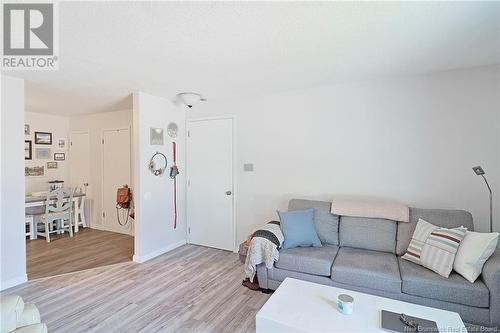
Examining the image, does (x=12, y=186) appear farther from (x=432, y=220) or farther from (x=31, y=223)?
(x=432, y=220)

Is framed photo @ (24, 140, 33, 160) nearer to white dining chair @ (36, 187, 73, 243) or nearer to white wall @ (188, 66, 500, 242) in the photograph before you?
white dining chair @ (36, 187, 73, 243)

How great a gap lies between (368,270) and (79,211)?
5.37m

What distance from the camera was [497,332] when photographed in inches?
75.1

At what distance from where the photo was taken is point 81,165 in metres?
5.46

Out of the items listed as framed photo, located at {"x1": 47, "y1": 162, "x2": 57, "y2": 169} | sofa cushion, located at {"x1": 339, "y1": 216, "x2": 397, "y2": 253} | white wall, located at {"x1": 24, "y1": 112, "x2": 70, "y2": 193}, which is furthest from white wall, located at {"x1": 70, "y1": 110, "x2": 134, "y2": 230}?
sofa cushion, located at {"x1": 339, "y1": 216, "x2": 397, "y2": 253}

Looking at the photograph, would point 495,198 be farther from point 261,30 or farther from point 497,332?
point 261,30

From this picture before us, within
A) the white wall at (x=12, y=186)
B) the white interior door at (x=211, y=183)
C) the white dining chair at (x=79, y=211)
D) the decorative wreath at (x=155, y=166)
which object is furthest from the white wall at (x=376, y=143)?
the white dining chair at (x=79, y=211)

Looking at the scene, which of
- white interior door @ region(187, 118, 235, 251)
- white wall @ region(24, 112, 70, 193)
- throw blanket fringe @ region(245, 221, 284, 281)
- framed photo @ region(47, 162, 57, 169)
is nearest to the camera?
throw blanket fringe @ region(245, 221, 284, 281)

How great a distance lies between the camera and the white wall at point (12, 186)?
2.72 meters

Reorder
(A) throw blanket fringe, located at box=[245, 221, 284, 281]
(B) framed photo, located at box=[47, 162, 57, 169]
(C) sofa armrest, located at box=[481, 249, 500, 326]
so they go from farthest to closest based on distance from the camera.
A: (B) framed photo, located at box=[47, 162, 57, 169]
(A) throw blanket fringe, located at box=[245, 221, 284, 281]
(C) sofa armrest, located at box=[481, 249, 500, 326]

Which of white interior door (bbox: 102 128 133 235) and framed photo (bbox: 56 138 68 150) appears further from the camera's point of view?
framed photo (bbox: 56 138 68 150)

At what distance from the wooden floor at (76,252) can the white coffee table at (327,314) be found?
105 inches

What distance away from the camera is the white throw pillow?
2035mm

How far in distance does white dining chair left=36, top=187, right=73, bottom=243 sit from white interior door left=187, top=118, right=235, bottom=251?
7.67 ft
